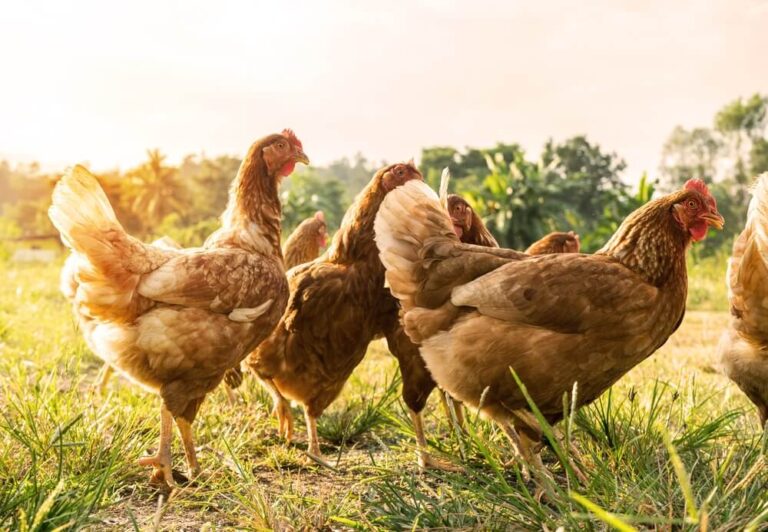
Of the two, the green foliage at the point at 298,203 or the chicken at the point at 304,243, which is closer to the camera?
the chicken at the point at 304,243

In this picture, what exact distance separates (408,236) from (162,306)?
1.10m

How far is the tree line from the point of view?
45.7 feet

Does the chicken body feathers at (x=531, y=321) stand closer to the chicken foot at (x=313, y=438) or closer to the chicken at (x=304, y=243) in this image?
the chicken foot at (x=313, y=438)

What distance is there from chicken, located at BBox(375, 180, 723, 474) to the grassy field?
21 centimetres

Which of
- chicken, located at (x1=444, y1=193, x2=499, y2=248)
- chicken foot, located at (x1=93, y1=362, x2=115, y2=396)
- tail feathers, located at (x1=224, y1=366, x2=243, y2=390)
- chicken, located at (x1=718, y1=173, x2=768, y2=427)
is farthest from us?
chicken foot, located at (x1=93, y1=362, x2=115, y2=396)

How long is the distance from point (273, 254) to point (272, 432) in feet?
3.40

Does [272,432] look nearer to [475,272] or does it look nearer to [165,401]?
[165,401]

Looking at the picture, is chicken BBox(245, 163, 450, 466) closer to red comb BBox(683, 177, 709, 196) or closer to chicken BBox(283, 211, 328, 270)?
red comb BBox(683, 177, 709, 196)

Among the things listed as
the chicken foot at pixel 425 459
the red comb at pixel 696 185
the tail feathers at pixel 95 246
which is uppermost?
the red comb at pixel 696 185

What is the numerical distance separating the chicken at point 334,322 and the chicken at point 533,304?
377mm

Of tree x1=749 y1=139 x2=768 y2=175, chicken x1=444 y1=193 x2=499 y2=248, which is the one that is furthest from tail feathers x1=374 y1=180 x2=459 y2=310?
tree x1=749 y1=139 x2=768 y2=175

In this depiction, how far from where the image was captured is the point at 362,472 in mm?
2672

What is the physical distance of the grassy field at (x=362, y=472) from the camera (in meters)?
1.70

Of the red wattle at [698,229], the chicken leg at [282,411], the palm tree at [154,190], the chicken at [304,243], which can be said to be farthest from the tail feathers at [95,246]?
the palm tree at [154,190]
